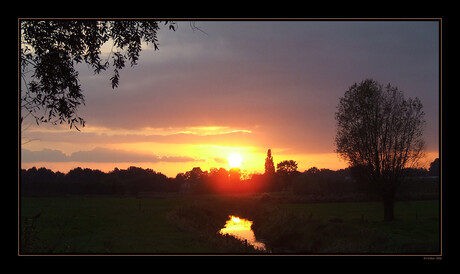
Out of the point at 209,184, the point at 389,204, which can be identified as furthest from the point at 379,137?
the point at 209,184

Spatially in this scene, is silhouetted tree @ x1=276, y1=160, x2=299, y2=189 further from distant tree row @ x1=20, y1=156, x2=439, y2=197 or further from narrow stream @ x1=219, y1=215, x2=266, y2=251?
narrow stream @ x1=219, y1=215, x2=266, y2=251

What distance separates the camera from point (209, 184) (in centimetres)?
11100

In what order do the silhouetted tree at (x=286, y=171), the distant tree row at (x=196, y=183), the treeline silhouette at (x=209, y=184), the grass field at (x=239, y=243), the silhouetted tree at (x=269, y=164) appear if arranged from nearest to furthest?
1. the grass field at (x=239, y=243)
2. the treeline silhouette at (x=209, y=184)
3. the distant tree row at (x=196, y=183)
4. the silhouetted tree at (x=286, y=171)
5. the silhouetted tree at (x=269, y=164)

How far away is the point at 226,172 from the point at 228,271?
135301 millimetres

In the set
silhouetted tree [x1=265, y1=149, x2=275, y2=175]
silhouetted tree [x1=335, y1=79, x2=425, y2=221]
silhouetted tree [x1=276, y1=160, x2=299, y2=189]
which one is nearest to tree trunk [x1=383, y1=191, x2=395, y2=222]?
silhouetted tree [x1=335, y1=79, x2=425, y2=221]

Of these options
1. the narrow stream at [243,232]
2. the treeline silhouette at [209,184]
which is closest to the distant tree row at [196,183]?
the treeline silhouette at [209,184]

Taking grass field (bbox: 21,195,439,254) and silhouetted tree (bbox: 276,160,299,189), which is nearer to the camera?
grass field (bbox: 21,195,439,254)

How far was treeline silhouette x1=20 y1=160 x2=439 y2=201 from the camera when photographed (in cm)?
6366

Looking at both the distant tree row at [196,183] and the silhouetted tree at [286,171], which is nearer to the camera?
the distant tree row at [196,183]

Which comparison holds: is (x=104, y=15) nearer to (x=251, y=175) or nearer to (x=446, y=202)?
(x=446, y=202)

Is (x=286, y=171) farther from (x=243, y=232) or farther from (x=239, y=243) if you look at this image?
(x=239, y=243)

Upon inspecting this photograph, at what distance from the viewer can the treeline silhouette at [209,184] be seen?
63.7 m

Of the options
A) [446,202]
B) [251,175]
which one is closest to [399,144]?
[446,202]

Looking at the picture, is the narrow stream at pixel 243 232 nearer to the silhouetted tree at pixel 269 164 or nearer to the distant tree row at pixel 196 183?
the distant tree row at pixel 196 183
